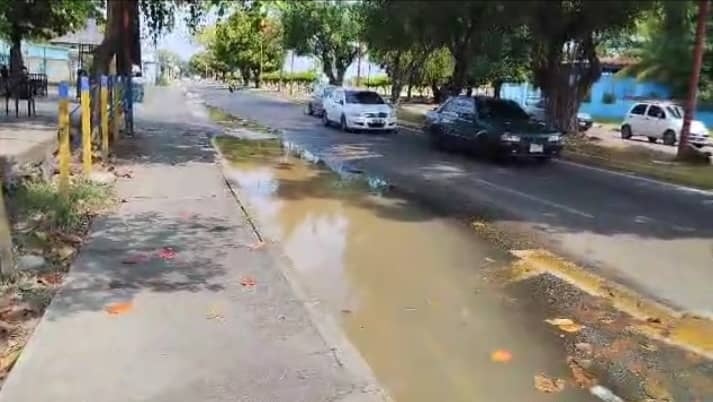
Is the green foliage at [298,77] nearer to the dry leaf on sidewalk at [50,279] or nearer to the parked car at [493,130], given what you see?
the parked car at [493,130]

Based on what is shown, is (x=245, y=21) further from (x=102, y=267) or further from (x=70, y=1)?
Answer: (x=102, y=267)

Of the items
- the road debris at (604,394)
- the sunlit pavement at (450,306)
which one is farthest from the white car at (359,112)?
the road debris at (604,394)

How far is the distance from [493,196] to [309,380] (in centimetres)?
836

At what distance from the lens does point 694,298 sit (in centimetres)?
680

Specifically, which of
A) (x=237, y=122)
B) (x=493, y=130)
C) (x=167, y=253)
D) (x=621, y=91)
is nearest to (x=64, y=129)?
(x=167, y=253)

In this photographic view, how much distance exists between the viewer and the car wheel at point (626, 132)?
28489mm

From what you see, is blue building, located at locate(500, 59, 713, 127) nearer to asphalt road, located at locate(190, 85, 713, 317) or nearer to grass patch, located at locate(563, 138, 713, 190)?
asphalt road, located at locate(190, 85, 713, 317)

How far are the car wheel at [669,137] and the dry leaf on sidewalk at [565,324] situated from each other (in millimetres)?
23415

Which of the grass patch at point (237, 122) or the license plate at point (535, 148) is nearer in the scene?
the license plate at point (535, 148)

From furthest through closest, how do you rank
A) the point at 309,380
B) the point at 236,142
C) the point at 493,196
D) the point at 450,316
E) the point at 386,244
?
the point at 236,142, the point at 493,196, the point at 386,244, the point at 450,316, the point at 309,380

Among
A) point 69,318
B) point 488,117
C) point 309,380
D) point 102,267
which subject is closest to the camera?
point 309,380

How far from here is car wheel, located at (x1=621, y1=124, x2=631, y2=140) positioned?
28489 millimetres

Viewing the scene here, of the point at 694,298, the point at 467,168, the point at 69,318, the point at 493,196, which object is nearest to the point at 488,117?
the point at 467,168

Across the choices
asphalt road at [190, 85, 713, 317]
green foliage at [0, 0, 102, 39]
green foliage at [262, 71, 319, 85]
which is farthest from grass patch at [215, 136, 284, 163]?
green foliage at [262, 71, 319, 85]
